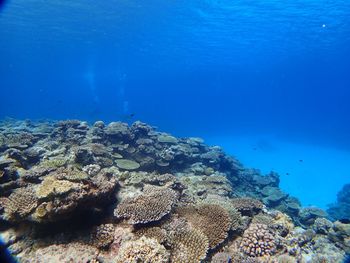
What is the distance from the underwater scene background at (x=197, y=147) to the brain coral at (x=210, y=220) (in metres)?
0.05

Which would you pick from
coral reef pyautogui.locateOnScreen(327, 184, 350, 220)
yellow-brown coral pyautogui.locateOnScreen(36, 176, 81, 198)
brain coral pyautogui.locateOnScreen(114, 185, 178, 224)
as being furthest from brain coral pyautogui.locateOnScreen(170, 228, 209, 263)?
coral reef pyautogui.locateOnScreen(327, 184, 350, 220)

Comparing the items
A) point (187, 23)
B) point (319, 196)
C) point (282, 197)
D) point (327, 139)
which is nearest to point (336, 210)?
point (282, 197)

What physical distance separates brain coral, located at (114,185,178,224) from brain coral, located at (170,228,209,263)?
622mm

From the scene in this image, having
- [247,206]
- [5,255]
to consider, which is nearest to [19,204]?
[5,255]

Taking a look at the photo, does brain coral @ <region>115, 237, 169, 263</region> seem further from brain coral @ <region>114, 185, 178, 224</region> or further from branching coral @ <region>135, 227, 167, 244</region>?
brain coral @ <region>114, 185, 178, 224</region>

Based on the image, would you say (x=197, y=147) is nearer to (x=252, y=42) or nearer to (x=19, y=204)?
(x=19, y=204)

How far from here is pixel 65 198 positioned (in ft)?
Answer: 17.5

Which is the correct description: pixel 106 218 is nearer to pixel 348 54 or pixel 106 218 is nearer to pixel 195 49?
pixel 195 49

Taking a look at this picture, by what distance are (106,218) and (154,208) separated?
3.74 feet

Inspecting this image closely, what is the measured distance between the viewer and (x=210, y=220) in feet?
21.1

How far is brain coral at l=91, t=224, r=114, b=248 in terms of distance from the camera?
5406 mm

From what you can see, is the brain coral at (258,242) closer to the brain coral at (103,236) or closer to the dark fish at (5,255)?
the brain coral at (103,236)

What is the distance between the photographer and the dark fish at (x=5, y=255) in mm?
4957

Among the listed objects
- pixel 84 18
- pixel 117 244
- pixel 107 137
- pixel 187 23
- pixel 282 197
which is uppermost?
pixel 187 23
